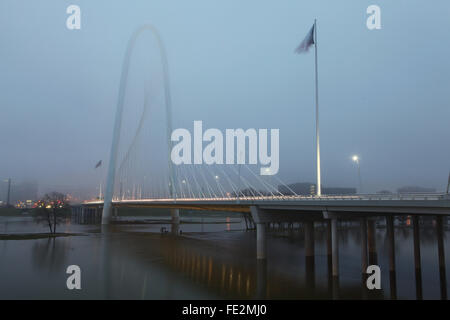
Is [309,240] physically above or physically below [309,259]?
above

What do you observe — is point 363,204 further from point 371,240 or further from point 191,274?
point 371,240

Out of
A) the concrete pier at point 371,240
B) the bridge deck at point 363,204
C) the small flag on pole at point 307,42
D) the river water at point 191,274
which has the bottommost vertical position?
the river water at point 191,274

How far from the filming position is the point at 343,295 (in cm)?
2106

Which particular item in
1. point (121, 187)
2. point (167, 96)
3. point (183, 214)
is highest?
point (167, 96)

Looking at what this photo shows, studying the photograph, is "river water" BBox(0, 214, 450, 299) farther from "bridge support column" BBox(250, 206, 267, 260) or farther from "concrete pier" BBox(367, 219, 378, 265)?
"bridge support column" BBox(250, 206, 267, 260)

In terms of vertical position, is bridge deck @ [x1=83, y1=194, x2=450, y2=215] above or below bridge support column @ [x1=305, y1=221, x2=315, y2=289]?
above

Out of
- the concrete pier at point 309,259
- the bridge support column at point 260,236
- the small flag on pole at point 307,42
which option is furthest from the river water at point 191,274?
the small flag on pole at point 307,42

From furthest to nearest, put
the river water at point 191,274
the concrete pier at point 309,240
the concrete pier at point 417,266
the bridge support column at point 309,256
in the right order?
1. the concrete pier at point 309,240
2. the bridge support column at point 309,256
3. the concrete pier at point 417,266
4. the river water at point 191,274

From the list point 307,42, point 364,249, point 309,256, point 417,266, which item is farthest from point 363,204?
point 307,42

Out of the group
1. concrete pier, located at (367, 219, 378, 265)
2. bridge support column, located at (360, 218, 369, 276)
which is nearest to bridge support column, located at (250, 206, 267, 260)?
bridge support column, located at (360, 218, 369, 276)

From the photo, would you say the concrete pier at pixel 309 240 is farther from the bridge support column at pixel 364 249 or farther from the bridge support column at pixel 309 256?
the bridge support column at pixel 364 249
